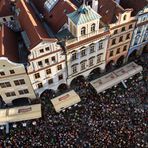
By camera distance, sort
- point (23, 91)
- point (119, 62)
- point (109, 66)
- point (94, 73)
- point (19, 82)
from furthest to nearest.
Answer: point (119, 62)
point (109, 66)
point (94, 73)
point (23, 91)
point (19, 82)

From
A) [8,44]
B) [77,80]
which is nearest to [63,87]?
[77,80]

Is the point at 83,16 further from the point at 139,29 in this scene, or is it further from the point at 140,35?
the point at 140,35

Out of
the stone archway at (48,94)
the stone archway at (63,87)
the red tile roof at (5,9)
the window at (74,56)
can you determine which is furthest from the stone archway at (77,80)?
the red tile roof at (5,9)

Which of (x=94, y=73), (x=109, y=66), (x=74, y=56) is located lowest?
(x=94, y=73)

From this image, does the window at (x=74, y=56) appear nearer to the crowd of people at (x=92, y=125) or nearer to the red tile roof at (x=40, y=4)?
the crowd of people at (x=92, y=125)

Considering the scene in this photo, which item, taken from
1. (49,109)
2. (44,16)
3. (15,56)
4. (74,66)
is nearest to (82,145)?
(49,109)

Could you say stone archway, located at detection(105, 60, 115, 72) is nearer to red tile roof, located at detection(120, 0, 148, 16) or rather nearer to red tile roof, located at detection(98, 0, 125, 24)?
red tile roof, located at detection(98, 0, 125, 24)
